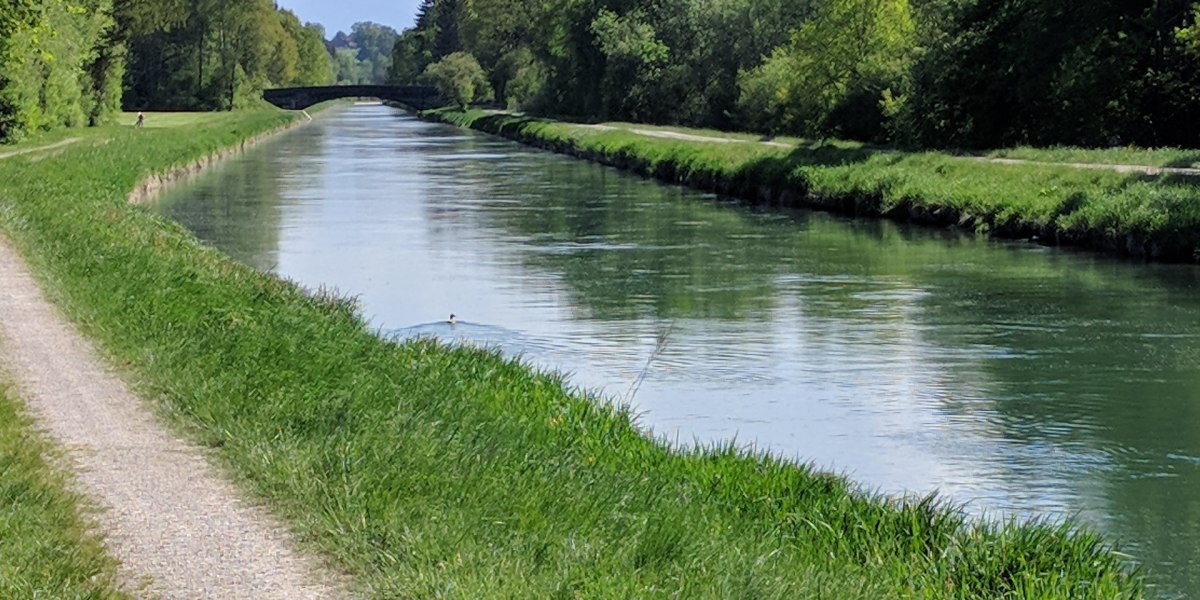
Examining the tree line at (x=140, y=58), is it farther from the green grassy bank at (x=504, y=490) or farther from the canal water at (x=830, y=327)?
the green grassy bank at (x=504, y=490)

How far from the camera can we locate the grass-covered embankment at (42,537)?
23.9 ft

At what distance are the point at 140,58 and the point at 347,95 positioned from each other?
112 ft

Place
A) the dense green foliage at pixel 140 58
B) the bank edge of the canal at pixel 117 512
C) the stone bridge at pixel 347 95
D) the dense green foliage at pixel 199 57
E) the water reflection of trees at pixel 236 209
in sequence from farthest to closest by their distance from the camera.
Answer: the stone bridge at pixel 347 95, the dense green foliage at pixel 199 57, the dense green foliage at pixel 140 58, the water reflection of trees at pixel 236 209, the bank edge of the canal at pixel 117 512

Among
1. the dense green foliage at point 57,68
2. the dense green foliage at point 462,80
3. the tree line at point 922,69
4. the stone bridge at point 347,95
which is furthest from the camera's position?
the stone bridge at point 347,95

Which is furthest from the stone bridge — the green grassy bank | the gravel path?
the gravel path

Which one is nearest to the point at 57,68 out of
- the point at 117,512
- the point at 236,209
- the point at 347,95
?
the point at 236,209

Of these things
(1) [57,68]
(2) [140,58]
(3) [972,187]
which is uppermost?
(2) [140,58]

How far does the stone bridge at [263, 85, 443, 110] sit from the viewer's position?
14250 centimetres

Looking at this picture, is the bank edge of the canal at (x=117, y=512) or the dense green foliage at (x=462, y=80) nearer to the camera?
A: the bank edge of the canal at (x=117, y=512)

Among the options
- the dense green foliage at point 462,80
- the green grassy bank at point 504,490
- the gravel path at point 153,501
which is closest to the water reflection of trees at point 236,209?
the green grassy bank at point 504,490

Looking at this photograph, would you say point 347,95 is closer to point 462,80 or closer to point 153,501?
point 462,80

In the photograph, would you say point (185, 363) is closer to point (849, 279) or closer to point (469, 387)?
point (469, 387)

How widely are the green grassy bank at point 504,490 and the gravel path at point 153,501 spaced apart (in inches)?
8.8

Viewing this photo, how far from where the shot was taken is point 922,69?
49875 millimetres
